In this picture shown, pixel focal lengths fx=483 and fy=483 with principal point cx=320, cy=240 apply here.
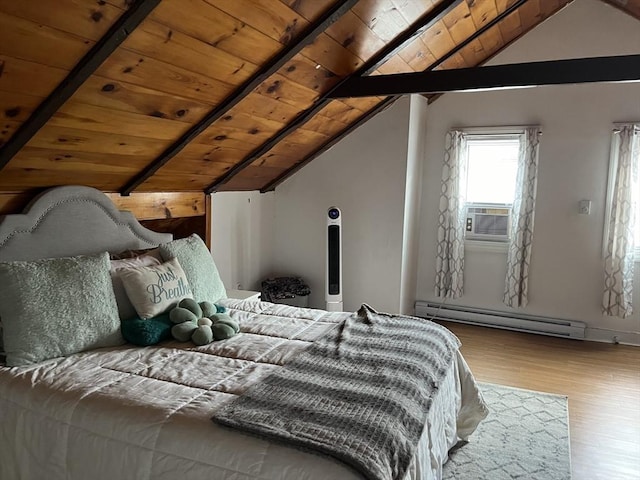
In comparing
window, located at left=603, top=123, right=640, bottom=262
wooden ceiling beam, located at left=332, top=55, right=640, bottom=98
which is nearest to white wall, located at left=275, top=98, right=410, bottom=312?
wooden ceiling beam, located at left=332, top=55, right=640, bottom=98

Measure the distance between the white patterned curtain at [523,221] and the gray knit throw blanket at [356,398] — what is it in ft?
7.81

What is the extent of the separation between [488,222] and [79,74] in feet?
12.8

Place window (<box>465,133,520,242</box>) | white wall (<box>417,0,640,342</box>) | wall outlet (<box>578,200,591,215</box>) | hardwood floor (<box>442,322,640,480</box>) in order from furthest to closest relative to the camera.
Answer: window (<box>465,133,520,242</box>), wall outlet (<box>578,200,591,215</box>), white wall (<box>417,0,640,342</box>), hardwood floor (<box>442,322,640,480</box>)

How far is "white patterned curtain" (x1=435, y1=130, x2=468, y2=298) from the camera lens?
4.71m

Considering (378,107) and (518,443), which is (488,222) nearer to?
(378,107)

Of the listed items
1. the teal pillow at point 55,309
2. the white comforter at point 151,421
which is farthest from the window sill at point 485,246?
the teal pillow at point 55,309

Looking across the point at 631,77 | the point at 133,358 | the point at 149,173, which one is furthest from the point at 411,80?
the point at 133,358

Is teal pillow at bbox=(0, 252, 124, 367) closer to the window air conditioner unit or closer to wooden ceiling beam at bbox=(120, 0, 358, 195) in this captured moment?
wooden ceiling beam at bbox=(120, 0, 358, 195)

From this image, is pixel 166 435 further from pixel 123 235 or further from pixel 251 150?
pixel 251 150

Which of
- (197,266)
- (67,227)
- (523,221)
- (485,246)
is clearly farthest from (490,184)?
(67,227)

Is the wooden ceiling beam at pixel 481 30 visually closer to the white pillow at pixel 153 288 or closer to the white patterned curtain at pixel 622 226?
the white patterned curtain at pixel 622 226

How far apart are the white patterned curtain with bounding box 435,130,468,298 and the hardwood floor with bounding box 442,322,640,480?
0.51 m

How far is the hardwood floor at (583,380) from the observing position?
2555 mm

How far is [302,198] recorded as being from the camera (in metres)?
4.75
